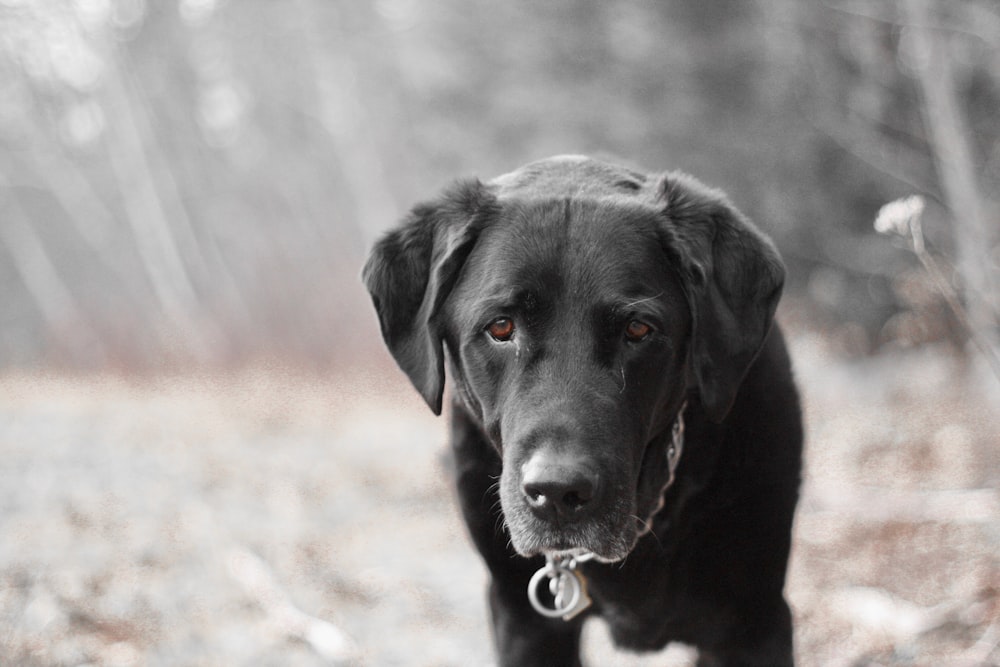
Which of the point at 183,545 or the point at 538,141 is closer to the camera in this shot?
the point at 183,545

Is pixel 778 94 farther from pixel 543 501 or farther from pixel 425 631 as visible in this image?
pixel 543 501

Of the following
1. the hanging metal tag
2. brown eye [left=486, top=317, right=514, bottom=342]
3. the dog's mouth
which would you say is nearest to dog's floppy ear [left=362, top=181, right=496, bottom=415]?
brown eye [left=486, top=317, right=514, bottom=342]

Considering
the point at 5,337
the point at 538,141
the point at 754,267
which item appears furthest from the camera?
the point at 5,337

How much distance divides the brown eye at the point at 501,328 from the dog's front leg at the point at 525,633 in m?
0.73

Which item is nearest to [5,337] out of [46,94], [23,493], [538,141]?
[46,94]

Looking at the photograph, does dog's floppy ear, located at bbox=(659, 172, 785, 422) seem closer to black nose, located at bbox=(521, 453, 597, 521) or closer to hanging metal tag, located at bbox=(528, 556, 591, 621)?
black nose, located at bbox=(521, 453, 597, 521)

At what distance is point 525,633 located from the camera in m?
2.61

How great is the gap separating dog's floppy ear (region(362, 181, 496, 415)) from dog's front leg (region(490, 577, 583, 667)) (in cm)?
60

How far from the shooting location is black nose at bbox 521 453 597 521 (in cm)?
208

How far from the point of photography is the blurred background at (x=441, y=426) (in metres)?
3.75

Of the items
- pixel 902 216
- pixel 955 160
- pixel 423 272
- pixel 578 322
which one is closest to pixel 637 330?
pixel 578 322

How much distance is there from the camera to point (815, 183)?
327 inches

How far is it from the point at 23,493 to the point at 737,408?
475 centimetres

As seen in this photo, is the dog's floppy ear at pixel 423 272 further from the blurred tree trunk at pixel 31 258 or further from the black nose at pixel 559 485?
the blurred tree trunk at pixel 31 258
